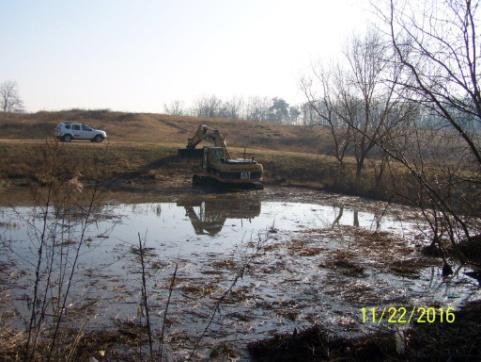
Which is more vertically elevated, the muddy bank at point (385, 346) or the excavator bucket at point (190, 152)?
the excavator bucket at point (190, 152)

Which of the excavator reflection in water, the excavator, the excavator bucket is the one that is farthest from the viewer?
the excavator bucket

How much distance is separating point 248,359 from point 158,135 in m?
42.6

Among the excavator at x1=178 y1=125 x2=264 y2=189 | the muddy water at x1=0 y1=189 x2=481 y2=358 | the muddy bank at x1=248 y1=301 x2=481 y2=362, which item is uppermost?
the excavator at x1=178 y1=125 x2=264 y2=189

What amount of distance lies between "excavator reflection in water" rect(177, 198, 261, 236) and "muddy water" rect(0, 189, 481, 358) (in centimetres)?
10

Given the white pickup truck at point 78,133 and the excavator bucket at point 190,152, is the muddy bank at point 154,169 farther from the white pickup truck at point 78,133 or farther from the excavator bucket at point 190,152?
the white pickup truck at point 78,133

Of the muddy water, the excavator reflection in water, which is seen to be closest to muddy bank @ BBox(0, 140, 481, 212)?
the excavator reflection in water

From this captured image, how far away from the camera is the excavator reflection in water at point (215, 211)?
54.9 feet

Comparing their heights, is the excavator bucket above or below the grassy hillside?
below

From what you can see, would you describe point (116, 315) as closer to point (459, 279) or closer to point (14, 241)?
point (14, 241)

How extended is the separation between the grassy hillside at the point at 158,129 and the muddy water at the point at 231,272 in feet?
91.8

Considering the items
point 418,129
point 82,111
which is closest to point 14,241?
point 418,129

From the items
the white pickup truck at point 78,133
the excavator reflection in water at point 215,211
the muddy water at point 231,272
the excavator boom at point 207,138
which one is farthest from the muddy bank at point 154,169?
the muddy water at point 231,272
